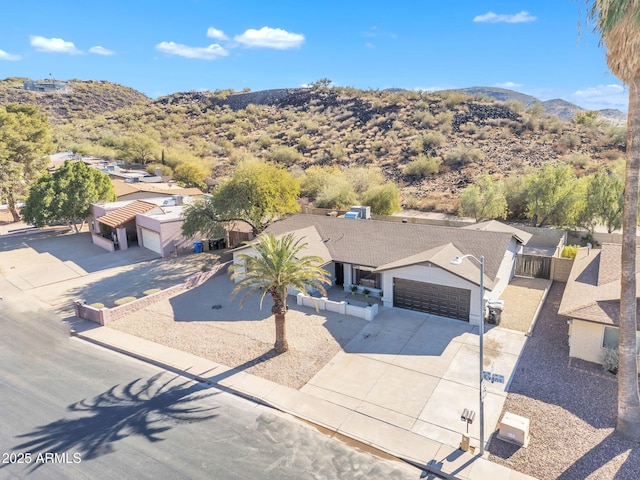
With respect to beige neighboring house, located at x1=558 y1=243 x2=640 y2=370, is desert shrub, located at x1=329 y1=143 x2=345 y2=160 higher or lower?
higher

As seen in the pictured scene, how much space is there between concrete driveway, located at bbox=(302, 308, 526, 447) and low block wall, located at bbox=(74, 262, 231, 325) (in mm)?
11924

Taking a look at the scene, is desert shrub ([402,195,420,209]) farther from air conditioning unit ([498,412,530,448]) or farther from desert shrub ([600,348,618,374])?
air conditioning unit ([498,412,530,448])

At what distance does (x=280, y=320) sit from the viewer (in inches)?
683

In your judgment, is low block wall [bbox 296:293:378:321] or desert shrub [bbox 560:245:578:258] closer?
low block wall [bbox 296:293:378:321]

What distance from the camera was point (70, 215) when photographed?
128 ft

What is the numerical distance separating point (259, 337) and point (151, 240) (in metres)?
19.5

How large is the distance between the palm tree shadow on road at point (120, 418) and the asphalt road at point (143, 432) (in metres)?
0.03

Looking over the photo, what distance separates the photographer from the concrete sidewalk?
11461 millimetres

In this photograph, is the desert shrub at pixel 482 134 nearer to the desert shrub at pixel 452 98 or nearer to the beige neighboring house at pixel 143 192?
the desert shrub at pixel 452 98

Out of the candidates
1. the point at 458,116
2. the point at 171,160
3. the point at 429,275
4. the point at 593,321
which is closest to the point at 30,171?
the point at 171,160

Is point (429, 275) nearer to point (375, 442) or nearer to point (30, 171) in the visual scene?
point (375, 442)

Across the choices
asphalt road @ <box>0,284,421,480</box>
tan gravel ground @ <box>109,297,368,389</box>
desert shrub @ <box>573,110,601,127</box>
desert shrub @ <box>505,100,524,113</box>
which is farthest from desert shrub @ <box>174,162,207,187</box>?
desert shrub @ <box>573,110,601,127</box>

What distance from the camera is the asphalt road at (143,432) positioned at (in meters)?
11.5

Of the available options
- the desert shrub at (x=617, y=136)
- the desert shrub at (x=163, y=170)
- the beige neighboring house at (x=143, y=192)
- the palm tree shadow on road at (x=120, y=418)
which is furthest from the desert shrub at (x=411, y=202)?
the palm tree shadow on road at (x=120, y=418)
